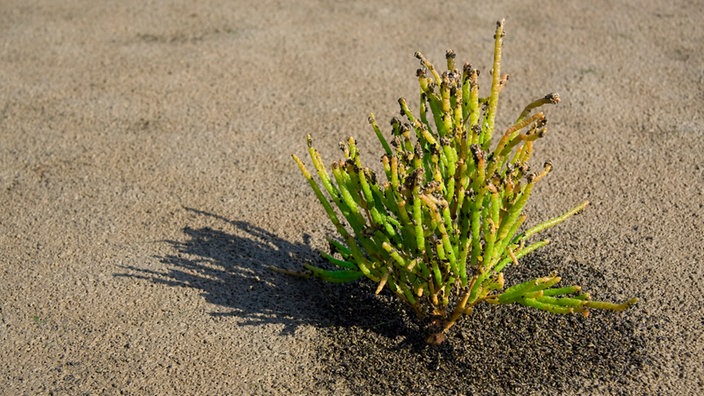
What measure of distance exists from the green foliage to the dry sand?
1.27 ft

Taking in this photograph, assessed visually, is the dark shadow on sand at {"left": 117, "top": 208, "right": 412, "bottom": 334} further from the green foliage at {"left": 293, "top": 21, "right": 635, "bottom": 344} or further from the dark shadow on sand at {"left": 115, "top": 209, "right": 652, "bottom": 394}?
the green foliage at {"left": 293, "top": 21, "right": 635, "bottom": 344}

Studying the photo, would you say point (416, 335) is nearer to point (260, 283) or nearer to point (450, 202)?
point (450, 202)

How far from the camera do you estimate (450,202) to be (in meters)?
3.35

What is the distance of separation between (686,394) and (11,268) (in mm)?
3125

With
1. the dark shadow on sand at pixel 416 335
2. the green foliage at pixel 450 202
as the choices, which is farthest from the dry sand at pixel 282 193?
the green foliage at pixel 450 202

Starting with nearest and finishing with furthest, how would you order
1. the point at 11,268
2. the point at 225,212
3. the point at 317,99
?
the point at 11,268 → the point at 225,212 → the point at 317,99

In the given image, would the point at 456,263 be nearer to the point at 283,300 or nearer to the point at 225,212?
the point at 283,300

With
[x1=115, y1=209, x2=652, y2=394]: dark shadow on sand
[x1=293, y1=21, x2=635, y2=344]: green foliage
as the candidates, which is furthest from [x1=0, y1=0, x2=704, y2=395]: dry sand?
[x1=293, y1=21, x2=635, y2=344]: green foliage

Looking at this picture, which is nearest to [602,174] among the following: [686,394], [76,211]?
[686,394]

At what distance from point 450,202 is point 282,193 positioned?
5.40ft

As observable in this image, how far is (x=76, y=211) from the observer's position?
185 inches

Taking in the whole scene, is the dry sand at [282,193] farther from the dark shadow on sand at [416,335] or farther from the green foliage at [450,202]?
the green foliage at [450,202]

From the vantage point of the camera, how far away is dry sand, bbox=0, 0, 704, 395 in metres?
3.62

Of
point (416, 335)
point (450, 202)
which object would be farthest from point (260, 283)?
point (450, 202)
